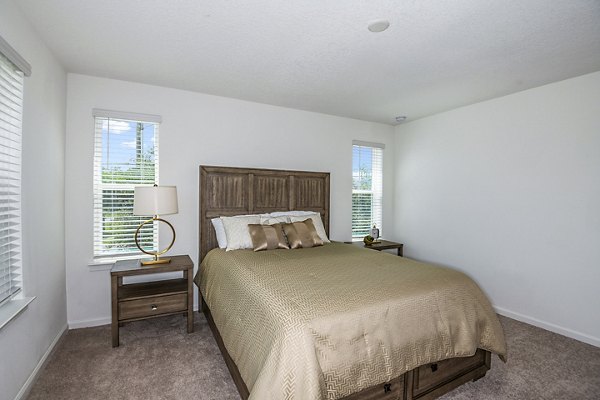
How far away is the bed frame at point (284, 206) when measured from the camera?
1.86m

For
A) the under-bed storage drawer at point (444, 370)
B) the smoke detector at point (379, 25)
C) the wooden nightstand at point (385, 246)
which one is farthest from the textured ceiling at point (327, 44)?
the under-bed storage drawer at point (444, 370)

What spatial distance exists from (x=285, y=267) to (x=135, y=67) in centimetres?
237

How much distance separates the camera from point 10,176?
6.09 ft

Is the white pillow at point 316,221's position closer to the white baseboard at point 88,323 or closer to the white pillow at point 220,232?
the white pillow at point 220,232

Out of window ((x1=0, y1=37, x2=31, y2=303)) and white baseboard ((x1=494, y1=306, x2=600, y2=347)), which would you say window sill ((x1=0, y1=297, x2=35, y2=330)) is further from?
white baseboard ((x1=494, y1=306, x2=600, y2=347))

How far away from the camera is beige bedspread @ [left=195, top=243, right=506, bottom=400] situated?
1.44m

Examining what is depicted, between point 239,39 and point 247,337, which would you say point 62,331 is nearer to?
point 247,337

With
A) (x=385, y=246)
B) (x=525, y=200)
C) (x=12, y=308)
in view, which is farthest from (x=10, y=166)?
(x=525, y=200)

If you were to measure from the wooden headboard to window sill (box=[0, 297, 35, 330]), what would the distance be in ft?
5.24

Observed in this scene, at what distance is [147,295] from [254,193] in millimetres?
1622

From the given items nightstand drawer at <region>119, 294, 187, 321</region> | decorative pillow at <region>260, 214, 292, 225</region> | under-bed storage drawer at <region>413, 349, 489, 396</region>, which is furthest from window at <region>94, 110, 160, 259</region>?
under-bed storage drawer at <region>413, 349, 489, 396</region>

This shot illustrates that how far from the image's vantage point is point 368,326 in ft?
5.38

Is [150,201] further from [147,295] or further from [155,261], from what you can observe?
[147,295]

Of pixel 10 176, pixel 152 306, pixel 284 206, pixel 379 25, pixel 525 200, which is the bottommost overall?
pixel 152 306
